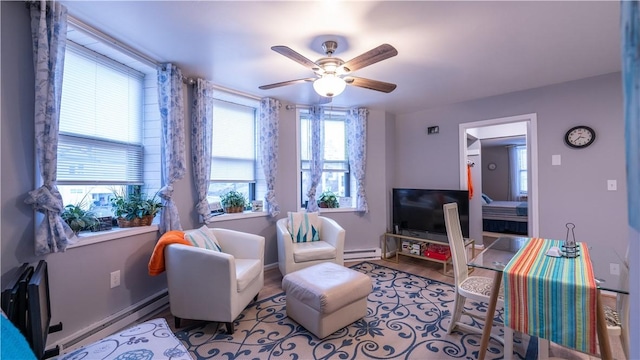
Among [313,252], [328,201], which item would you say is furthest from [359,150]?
[313,252]

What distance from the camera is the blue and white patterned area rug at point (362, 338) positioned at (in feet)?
6.25

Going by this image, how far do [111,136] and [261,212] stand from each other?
1866 millimetres

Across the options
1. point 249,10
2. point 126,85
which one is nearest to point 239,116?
point 126,85

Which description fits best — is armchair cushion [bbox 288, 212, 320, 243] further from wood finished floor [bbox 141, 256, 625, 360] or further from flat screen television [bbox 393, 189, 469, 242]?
flat screen television [bbox 393, 189, 469, 242]

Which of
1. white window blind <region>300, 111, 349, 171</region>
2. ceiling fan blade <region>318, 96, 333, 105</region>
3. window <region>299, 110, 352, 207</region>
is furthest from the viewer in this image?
white window blind <region>300, 111, 349, 171</region>

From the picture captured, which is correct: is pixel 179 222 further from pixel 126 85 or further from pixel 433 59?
pixel 433 59

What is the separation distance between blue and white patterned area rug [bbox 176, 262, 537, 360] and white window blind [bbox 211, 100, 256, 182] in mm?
1725

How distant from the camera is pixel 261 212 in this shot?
365cm

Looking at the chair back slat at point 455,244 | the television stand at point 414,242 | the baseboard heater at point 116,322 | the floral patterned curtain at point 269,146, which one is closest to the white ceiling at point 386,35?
the floral patterned curtain at point 269,146

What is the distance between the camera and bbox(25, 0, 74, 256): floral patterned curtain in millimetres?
1707

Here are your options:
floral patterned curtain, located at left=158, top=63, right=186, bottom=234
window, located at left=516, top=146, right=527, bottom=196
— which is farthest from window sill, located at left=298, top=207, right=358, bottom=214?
window, located at left=516, top=146, right=527, bottom=196

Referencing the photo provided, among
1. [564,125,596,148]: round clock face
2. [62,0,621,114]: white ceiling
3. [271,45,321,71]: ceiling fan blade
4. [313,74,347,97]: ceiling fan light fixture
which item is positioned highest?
[62,0,621,114]: white ceiling

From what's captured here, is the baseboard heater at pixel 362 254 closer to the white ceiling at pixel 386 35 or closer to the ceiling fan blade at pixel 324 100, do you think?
the ceiling fan blade at pixel 324 100

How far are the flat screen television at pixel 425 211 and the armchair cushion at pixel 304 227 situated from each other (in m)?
1.45
